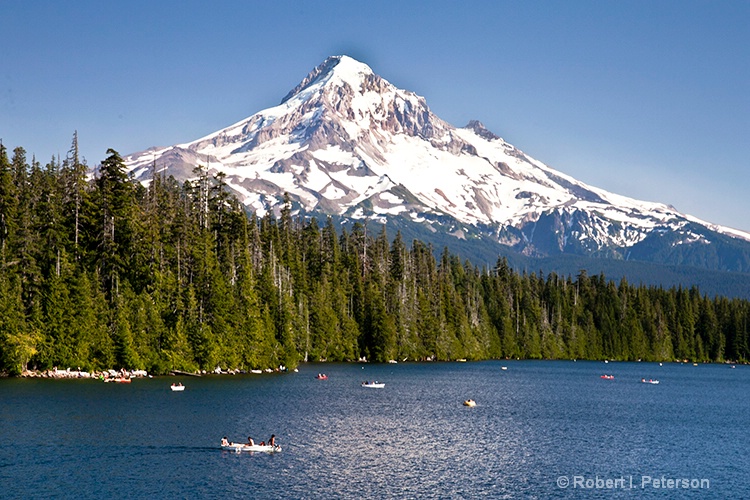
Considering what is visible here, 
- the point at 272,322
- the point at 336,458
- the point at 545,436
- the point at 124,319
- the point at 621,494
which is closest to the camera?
the point at 621,494

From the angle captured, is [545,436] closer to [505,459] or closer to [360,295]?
[505,459]

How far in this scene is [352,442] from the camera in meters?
75.2

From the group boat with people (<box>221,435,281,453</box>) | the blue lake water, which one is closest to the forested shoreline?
the blue lake water

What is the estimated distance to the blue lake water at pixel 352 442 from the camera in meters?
58.5

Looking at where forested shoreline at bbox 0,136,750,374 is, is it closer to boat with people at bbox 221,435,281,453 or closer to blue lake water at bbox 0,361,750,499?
blue lake water at bbox 0,361,750,499

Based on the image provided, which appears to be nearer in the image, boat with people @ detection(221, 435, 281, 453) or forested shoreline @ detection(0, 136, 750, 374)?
boat with people @ detection(221, 435, 281, 453)

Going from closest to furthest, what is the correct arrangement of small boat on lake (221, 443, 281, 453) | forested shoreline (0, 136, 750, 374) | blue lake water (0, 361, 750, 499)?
blue lake water (0, 361, 750, 499) < small boat on lake (221, 443, 281, 453) < forested shoreline (0, 136, 750, 374)

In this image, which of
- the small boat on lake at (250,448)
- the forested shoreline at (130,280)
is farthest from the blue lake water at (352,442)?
the forested shoreline at (130,280)

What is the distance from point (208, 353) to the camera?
13238 cm

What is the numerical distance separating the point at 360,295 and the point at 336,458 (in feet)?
406

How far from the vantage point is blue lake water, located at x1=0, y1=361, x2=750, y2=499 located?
58.5m

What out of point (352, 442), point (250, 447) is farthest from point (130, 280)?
point (250, 447)

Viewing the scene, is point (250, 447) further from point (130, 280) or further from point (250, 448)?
point (130, 280)

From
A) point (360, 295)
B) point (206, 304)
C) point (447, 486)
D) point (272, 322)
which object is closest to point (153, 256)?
point (206, 304)
